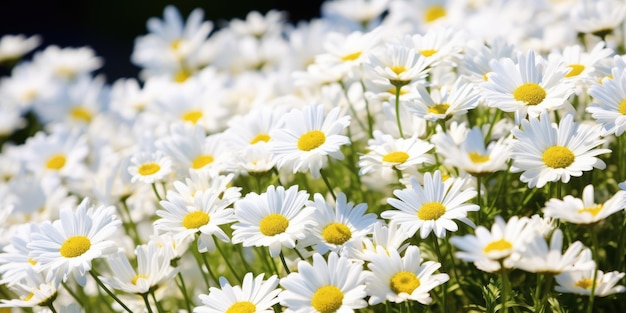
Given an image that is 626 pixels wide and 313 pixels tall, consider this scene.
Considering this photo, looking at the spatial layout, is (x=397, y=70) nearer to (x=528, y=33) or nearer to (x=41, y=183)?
(x=528, y=33)

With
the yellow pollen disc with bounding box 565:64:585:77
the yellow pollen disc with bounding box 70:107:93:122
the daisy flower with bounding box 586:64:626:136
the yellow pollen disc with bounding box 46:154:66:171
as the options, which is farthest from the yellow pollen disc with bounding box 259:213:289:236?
the yellow pollen disc with bounding box 70:107:93:122

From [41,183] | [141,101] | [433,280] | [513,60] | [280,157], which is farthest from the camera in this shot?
[141,101]

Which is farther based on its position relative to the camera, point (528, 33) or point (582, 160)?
point (528, 33)

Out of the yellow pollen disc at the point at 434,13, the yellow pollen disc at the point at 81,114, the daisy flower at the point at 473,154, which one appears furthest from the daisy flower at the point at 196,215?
the yellow pollen disc at the point at 434,13

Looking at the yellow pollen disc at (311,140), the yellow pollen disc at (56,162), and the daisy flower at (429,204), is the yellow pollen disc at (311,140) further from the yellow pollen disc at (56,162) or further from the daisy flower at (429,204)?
the yellow pollen disc at (56,162)

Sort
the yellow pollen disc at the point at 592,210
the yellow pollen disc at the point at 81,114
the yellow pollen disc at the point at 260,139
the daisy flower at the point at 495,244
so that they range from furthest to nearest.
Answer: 1. the yellow pollen disc at the point at 81,114
2. the yellow pollen disc at the point at 260,139
3. the yellow pollen disc at the point at 592,210
4. the daisy flower at the point at 495,244

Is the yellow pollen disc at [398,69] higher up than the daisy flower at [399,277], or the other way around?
the yellow pollen disc at [398,69]

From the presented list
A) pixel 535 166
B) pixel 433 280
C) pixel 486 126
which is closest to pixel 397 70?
pixel 486 126
